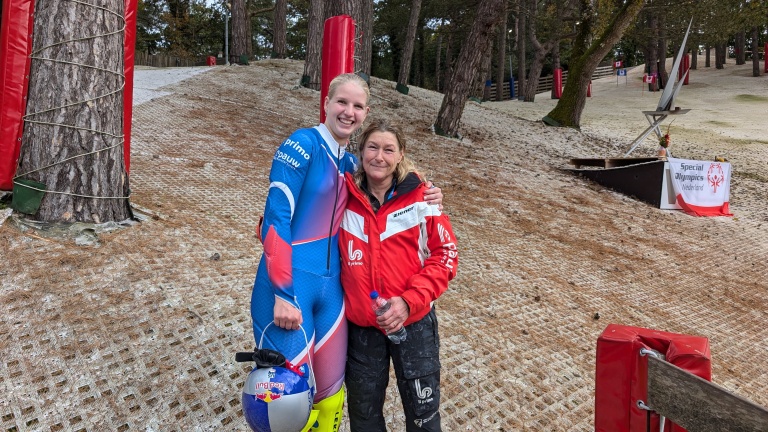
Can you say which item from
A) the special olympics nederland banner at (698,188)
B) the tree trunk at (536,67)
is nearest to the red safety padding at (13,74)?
the special olympics nederland banner at (698,188)

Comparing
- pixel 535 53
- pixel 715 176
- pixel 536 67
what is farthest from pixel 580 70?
pixel 535 53

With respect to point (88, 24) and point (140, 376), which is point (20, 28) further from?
point (140, 376)

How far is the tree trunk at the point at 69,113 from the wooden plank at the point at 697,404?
148 inches

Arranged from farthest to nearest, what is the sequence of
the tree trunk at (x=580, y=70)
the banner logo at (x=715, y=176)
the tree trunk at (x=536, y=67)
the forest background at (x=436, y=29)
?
the tree trunk at (x=536, y=67) < the forest background at (x=436, y=29) < the tree trunk at (x=580, y=70) < the banner logo at (x=715, y=176)

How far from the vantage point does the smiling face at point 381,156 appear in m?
1.77

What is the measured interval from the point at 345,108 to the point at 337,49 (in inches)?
131

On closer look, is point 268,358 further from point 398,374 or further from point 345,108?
point 345,108

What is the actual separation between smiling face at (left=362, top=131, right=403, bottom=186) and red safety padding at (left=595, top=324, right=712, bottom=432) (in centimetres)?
98

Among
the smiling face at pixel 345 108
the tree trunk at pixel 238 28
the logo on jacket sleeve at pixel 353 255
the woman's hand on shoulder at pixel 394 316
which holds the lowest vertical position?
the woman's hand on shoulder at pixel 394 316

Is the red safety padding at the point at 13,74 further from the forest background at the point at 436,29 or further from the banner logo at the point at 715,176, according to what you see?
the banner logo at the point at 715,176

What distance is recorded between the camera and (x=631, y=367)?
1585mm

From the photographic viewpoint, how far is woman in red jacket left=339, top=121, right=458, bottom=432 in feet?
5.67

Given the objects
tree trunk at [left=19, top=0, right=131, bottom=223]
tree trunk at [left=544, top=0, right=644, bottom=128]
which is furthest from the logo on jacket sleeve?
tree trunk at [left=544, top=0, right=644, bottom=128]

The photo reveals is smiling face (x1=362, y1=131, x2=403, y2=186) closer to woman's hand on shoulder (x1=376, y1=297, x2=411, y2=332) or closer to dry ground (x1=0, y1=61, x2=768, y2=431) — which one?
woman's hand on shoulder (x1=376, y1=297, x2=411, y2=332)
